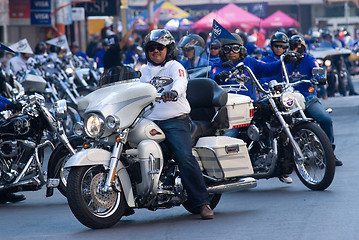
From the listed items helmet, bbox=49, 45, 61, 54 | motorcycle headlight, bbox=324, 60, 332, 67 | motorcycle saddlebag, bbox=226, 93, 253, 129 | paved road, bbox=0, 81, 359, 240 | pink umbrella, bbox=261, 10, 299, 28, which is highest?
pink umbrella, bbox=261, 10, 299, 28

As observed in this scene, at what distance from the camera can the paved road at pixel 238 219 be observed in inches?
285

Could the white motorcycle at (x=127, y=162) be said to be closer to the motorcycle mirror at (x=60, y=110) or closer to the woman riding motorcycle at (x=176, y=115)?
the woman riding motorcycle at (x=176, y=115)

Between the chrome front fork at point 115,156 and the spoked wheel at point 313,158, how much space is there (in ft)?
8.37

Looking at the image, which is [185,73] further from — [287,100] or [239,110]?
[287,100]

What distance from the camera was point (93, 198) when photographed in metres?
7.38

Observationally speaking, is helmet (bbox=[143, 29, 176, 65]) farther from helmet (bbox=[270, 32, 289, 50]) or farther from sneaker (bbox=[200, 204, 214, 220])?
helmet (bbox=[270, 32, 289, 50])

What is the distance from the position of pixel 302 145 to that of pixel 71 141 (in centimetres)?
248

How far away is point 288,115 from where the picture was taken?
9.65 metres

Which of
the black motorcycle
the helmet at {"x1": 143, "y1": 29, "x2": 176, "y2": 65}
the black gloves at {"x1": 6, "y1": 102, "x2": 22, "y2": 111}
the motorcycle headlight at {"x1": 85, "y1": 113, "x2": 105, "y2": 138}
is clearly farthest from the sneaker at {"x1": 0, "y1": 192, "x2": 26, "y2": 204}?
the helmet at {"x1": 143, "y1": 29, "x2": 176, "y2": 65}

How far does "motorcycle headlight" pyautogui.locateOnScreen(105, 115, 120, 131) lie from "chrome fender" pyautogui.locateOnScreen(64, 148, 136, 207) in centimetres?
22

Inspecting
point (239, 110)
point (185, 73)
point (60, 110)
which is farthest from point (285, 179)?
point (60, 110)

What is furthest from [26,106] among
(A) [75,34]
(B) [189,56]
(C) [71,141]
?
(A) [75,34]

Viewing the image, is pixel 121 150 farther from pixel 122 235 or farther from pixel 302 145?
pixel 302 145

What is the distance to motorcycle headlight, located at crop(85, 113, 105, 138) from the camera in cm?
741
